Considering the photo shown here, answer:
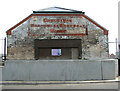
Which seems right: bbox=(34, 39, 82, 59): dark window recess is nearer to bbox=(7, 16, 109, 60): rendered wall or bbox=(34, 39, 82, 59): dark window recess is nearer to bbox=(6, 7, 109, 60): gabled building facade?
bbox=(6, 7, 109, 60): gabled building facade

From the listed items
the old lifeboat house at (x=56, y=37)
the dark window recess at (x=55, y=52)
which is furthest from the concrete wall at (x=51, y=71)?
the dark window recess at (x=55, y=52)

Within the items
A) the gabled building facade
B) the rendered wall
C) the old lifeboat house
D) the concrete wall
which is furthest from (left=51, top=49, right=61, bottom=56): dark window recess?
the concrete wall

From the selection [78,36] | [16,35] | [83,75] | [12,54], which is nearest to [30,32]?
[16,35]

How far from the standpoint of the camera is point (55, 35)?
19906mm

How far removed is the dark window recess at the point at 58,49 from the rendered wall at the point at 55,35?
47cm

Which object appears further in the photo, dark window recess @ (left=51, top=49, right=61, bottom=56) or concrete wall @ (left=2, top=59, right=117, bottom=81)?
dark window recess @ (left=51, top=49, right=61, bottom=56)

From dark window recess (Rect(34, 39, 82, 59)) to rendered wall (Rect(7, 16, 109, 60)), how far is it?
0.47 meters

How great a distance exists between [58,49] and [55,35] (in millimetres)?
1677

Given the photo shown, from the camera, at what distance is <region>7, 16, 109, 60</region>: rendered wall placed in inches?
778

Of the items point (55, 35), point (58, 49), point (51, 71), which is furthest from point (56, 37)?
point (51, 71)

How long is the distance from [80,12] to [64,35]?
3497 mm

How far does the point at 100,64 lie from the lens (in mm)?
10969

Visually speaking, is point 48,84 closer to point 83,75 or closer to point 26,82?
point 26,82

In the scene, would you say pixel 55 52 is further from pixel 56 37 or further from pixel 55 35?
pixel 55 35
